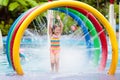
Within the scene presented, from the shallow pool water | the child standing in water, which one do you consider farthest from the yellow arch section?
the child standing in water

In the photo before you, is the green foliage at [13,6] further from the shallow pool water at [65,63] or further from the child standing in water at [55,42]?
the child standing in water at [55,42]

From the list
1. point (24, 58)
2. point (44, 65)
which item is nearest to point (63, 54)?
point (44, 65)

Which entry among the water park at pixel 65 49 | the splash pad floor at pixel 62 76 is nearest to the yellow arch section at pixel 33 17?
the water park at pixel 65 49

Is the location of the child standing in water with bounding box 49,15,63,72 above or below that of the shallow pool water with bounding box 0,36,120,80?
above

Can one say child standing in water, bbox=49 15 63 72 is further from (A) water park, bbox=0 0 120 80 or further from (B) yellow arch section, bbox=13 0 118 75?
(B) yellow arch section, bbox=13 0 118 75

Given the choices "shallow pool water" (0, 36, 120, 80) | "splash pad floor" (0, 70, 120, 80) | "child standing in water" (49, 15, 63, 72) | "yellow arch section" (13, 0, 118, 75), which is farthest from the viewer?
"shallow pool water" (0, 36, 120, 80)

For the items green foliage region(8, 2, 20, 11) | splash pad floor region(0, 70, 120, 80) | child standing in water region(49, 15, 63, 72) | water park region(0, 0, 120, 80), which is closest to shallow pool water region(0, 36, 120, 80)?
water park region(0, 0, 120, 80)

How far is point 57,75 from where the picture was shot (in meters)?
7.88

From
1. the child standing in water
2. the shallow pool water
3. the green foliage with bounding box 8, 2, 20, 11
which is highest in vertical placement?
the green foliage with bounding box 8, 2, 20, 11

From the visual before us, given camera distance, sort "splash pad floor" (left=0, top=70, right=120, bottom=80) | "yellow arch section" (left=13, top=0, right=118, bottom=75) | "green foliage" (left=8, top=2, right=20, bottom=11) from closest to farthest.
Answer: "splash pad floor" (left=0, top=70, right=120, bottom=80)
"yellow arch section" (left=13, top=0, right=118, bottom=75)
"green foliage" (left=8, top=2, right=20, bottom=11)

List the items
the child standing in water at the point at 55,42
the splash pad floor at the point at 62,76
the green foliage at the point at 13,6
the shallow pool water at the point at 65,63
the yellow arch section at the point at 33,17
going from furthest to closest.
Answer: the green foliage at the point at 13,6
the shallow pool water at the point at 65,63
the child standing in water at the point at 55,42
the yellow arch section at the point at 33,17
the splash pad floor at the point at 62,76

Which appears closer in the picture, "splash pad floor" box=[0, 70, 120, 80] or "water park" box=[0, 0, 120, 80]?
"splash pad floor" box=[0, 70, 120, 80]

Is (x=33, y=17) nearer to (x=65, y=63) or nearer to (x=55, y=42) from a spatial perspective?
(x=55, y=42)

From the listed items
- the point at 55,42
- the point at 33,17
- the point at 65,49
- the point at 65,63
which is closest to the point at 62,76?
the point at 55,42
